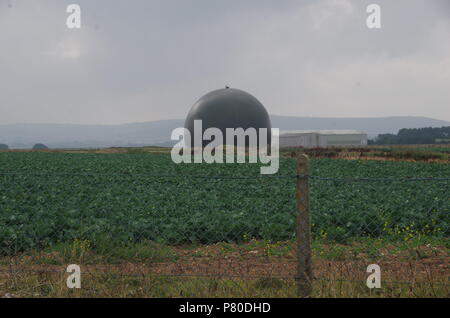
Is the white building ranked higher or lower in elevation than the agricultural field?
higher

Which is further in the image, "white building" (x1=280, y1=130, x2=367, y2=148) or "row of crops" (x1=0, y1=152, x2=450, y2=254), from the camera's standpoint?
"white building" (x1=280, y1=130, x2=367, y2=148)

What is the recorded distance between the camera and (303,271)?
4492 millimetres

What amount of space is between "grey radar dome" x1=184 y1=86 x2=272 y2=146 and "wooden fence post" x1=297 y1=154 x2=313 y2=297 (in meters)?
47.5

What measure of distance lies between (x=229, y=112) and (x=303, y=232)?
1975 inches

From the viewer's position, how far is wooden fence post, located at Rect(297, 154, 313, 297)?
446cm

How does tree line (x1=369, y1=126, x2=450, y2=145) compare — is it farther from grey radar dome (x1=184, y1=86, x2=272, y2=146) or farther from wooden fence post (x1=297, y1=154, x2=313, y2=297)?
wooden fence post (x1=297, y1=154, x2=313, y2=297)

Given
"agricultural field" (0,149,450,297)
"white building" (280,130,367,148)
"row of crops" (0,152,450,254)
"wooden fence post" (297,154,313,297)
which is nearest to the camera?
"wooden fence post" (297,154,313,297)

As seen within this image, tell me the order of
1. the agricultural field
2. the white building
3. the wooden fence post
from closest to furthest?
the wooden fence post < the agricultural field < the white building

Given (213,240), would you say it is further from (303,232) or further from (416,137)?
(416,137)

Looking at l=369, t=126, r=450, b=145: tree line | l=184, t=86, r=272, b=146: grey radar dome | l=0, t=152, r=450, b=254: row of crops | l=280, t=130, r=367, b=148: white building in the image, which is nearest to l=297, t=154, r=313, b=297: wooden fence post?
l=0, t=152, r=450, b=254: row of crops

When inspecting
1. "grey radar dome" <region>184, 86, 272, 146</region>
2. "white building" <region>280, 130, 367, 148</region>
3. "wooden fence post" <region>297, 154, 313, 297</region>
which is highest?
"grey radar dome" <region>184, 86, 272, 146</region>

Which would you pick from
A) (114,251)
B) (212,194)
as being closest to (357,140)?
(212,194)

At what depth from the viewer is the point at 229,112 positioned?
54.2 m
